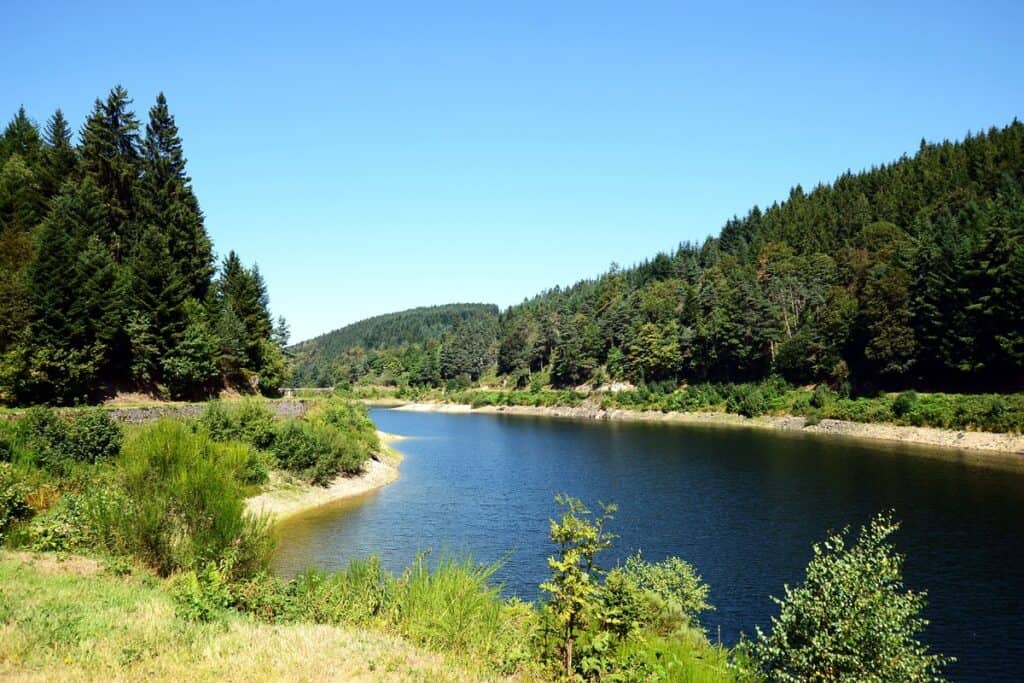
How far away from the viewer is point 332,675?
10.5 m

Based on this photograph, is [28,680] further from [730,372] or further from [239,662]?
[730,372]

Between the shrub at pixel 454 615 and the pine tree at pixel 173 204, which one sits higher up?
the pine tree at pixel 173 204

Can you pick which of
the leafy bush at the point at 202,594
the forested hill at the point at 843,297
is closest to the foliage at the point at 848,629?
the leafy bush at the point at 202,594

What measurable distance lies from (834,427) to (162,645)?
84.7m

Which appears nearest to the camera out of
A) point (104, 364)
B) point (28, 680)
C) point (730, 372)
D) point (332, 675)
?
point (28, 680)

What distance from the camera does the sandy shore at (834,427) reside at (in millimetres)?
63156

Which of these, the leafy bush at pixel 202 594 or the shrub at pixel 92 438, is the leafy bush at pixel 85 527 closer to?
the leafy bush at pixel 202 594

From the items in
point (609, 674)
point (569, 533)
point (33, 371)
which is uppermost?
point (33, 371)

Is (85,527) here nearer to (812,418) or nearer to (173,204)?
(173,204)

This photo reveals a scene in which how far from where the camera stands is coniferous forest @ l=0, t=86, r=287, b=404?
43188mm

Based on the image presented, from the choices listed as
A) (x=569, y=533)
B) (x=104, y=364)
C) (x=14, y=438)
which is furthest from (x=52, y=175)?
(x=569, y=533)

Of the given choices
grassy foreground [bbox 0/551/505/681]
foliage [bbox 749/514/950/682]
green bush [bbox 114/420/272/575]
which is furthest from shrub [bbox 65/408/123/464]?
foliage [bbox 749/514/950/682]

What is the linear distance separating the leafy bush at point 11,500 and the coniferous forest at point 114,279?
20783mm

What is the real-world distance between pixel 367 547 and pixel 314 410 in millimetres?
29430
